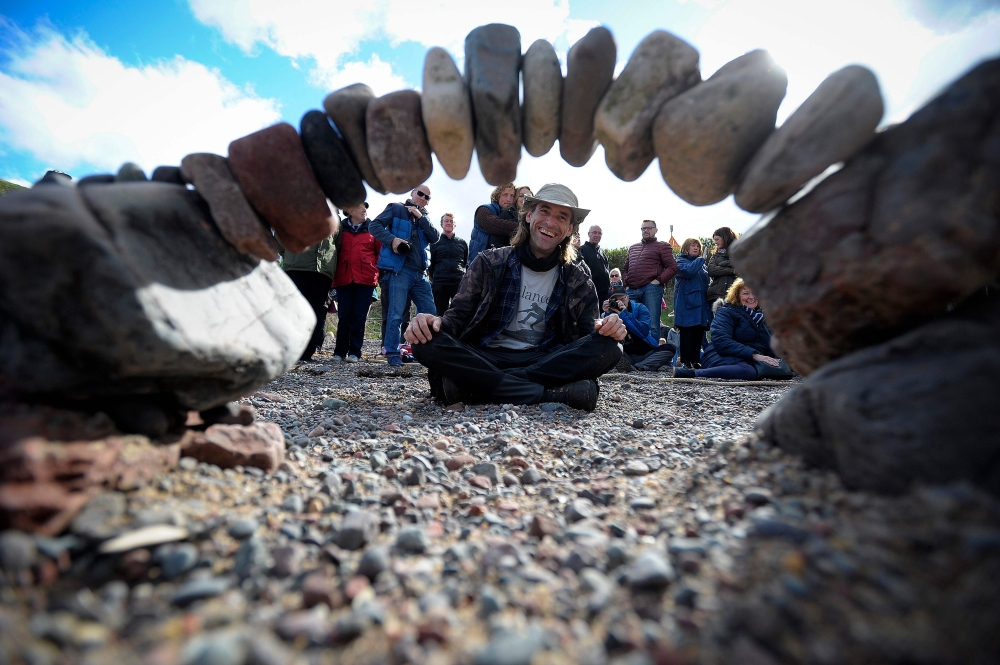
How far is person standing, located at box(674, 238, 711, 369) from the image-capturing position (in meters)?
6.99

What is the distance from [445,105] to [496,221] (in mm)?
3720

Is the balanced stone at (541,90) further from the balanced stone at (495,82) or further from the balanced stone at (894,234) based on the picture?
the balanced stone at (894,234)

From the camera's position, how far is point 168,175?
190cm

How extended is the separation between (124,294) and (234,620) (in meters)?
0.92

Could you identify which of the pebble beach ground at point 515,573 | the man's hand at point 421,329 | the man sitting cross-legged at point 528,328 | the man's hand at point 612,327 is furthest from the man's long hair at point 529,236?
the pebble beach ground at point 515,573

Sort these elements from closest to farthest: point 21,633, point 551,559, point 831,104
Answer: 1. point 21,633
2. point 551,559
3. point 831,104

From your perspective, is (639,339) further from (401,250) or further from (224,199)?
(224,199)

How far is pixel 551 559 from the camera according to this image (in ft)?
3.91

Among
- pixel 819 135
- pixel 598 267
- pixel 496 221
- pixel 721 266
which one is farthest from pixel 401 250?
pixel 819 135

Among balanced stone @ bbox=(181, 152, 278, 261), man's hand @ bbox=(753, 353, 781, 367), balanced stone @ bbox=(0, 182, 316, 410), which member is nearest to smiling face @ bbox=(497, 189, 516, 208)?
man's hand @ bbox=(753, 353, 781, 367)

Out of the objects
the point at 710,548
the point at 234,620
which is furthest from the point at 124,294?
the point at 710,548

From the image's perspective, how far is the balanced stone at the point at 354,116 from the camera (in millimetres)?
2068

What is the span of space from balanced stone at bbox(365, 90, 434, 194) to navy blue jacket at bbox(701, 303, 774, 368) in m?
4.96

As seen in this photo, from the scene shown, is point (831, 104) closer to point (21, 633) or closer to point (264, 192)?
point (264, 192)
